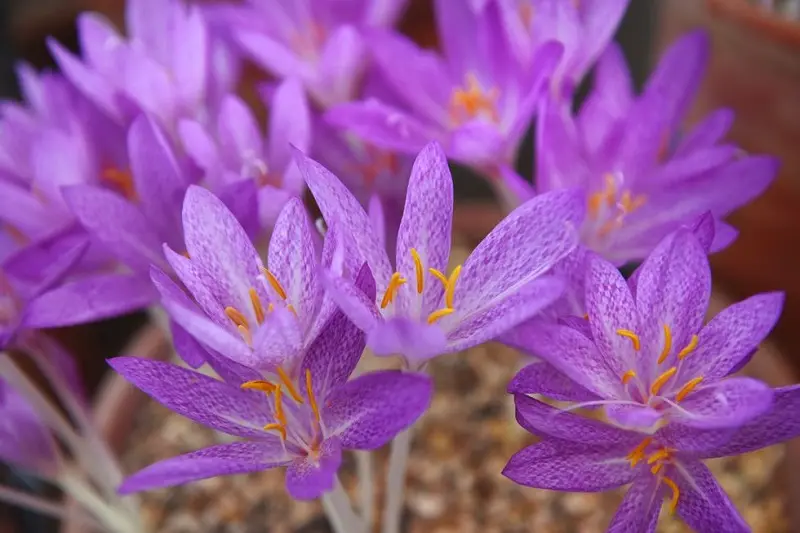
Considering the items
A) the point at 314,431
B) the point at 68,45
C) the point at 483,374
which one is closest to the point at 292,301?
the point at 314,431

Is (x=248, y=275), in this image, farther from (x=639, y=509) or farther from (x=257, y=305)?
(x=639, y=509)

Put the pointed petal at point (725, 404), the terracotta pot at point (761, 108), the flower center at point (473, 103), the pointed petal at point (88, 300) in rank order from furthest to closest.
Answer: the terracotta pot at point (761, 108), the flower center at point (473, 103), the pointed petal at point (88, 300), the pointed petal at point (725, 404)

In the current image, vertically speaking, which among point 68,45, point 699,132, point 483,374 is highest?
point 699,132

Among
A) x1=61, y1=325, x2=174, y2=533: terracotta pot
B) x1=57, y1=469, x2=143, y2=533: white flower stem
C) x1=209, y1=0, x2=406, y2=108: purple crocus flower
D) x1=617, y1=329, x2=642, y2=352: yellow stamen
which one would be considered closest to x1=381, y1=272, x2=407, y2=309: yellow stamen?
x1=617, y1=329, x2=642, y2=352: yellow stamen

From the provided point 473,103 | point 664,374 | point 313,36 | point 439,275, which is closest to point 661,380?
point 664,374

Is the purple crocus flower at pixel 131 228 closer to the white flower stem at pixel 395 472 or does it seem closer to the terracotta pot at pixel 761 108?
the white flower stem at pixel 395 472

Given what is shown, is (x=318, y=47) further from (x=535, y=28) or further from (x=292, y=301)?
(x=292, y=301)

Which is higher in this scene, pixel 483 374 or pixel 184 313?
pixel 184 313

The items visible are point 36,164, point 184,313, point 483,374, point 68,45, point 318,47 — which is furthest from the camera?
point 68,45

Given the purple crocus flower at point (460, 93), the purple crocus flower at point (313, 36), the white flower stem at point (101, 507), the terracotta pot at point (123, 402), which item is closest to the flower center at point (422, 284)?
the purple crocus flower at point (460, 93)
